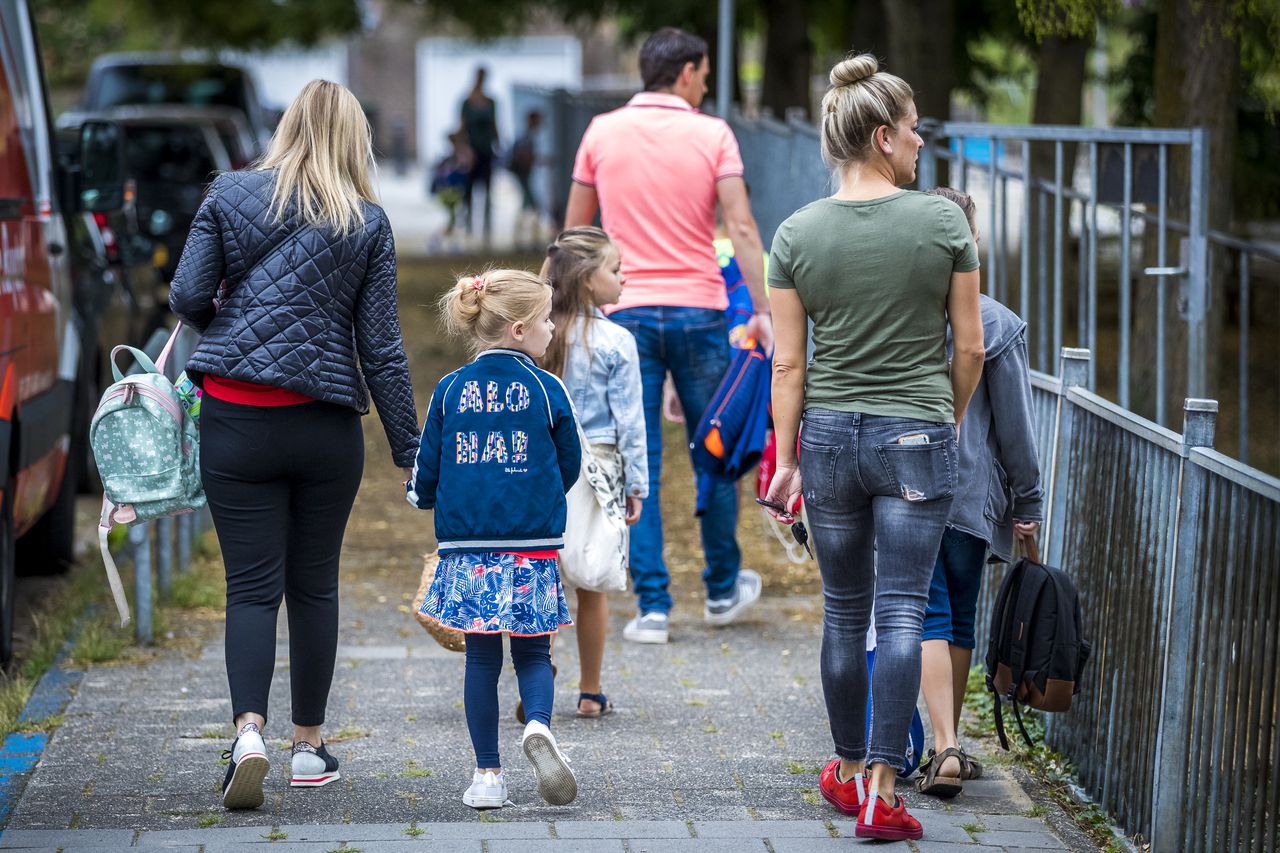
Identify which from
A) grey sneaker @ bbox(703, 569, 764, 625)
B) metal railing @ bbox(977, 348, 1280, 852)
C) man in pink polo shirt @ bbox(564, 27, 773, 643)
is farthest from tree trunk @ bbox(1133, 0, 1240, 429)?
metal railing @ bbox(977, 348, 1280, 852)

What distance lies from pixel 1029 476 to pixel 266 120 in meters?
17.2

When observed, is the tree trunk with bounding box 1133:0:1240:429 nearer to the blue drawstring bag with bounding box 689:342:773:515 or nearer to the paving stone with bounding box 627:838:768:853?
the blue drawstring bag with bounding box 689:342:773:515

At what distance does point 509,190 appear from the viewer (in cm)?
3597

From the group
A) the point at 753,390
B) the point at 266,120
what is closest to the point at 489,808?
the point at 753,390

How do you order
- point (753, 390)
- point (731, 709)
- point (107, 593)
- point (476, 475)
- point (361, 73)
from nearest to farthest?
point (476, 475) < point (731, 709) < point (753, 390) < point (107, 593) < point (361, 73)

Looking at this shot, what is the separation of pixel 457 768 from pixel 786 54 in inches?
542

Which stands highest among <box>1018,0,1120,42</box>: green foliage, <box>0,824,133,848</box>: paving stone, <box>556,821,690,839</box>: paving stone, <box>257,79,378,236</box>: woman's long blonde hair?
<box>1018,0,1120,42</box>: green foliage

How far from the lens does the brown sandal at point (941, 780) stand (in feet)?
15.1

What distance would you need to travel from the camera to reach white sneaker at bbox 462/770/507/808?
4.43 metres

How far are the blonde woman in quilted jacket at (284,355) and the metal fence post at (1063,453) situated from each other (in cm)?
183

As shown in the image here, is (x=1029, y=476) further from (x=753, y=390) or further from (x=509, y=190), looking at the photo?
(x=509, y=190)

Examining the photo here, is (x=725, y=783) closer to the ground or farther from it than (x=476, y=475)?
closer to the ground

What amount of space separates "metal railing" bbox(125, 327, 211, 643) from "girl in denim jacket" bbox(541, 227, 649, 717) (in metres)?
1.28

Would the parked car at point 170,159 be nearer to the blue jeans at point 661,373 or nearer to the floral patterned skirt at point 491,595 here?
the blue jeans at point 661,373
